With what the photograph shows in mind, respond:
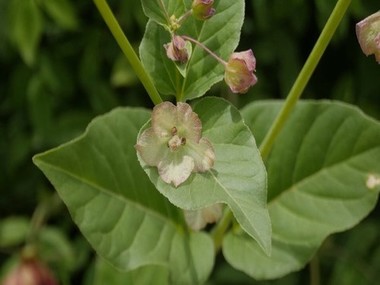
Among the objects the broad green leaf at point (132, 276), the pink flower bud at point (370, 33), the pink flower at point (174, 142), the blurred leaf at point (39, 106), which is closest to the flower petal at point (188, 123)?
the pink flower at point (174, 142)

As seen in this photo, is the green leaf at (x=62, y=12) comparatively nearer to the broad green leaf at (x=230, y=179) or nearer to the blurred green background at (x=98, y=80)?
the blurred green background at (x=98, y=80)

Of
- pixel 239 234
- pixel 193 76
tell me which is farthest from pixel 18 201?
pixel 193 76

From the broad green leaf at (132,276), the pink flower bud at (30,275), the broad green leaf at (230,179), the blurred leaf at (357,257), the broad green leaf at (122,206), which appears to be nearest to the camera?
the broad green leaf at (230,179)

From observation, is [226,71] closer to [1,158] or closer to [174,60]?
[174,60]

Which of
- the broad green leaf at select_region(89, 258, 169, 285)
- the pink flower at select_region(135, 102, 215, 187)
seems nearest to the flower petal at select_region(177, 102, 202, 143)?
the pink flower at select_region(135, 102, 215, 187)

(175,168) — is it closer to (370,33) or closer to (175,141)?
(175,141)
